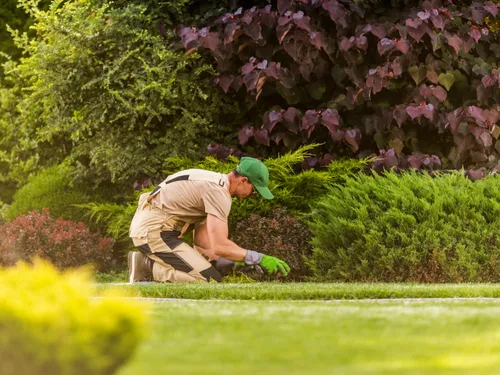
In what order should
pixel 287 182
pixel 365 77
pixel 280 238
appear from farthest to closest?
pixel 365 77
pixel 287 182
pixel 280 238

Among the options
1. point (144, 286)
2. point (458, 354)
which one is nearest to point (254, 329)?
point (458, 354)

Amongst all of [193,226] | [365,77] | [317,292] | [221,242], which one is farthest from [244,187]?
[365,77]

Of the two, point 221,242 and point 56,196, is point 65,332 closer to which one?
point 221,242

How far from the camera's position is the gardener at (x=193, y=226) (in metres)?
11.0

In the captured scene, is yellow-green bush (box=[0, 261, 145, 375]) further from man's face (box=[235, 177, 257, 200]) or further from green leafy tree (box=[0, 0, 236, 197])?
green leafy tree (box=[0, 0, 236, 197])

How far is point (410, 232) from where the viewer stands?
457 inches

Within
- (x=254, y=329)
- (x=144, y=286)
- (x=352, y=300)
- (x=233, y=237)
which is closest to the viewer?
(x=254, y=329)

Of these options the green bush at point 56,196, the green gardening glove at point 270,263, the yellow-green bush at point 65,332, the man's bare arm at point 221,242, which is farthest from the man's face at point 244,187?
the yellow-green bush at point 65,332

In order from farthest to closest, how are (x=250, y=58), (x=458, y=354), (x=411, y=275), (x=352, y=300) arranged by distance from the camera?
(x=250, y=58) → (x=411, y=275) → (x=352, y=300) → (x=458, y=354)

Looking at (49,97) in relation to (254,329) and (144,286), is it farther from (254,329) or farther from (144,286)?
(254,329)

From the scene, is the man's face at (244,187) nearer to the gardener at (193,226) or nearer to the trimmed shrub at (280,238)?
the gardener at (193,226)

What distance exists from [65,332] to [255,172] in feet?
23.4

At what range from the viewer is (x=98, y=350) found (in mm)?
4297

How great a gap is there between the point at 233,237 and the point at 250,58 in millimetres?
2382
